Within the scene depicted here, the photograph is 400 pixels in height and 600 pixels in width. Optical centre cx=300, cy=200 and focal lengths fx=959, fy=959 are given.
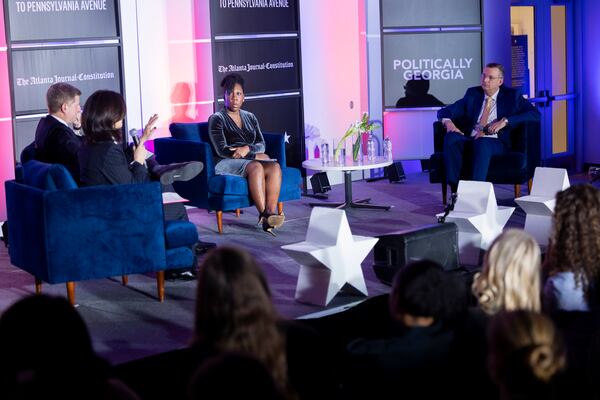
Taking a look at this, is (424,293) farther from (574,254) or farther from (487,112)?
(487,112)

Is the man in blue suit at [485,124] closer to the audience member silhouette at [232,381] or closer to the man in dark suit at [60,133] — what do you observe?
the man in dark suit at [60,133]

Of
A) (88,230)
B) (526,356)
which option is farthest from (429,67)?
(526,356)

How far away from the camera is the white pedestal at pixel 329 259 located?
18.3 feet

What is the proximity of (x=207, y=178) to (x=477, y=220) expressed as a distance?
92.1 inches

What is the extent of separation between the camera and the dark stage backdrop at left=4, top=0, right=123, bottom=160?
7.75 metres

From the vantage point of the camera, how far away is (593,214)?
3760mm

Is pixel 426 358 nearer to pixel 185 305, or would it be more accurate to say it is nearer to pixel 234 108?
pixel 185 305

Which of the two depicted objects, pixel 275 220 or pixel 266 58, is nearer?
pixel 275 220

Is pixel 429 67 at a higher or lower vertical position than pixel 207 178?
higher

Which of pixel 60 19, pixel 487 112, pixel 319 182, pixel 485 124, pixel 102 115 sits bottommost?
pixel 319 182

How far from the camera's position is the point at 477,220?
6.39 m

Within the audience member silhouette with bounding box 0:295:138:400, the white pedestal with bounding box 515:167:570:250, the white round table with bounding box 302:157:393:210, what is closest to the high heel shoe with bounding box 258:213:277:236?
the white round table with bounding box 302:157:393:210

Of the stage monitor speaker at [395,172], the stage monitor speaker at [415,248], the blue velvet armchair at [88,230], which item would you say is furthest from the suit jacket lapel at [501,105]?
the blue velvet armchair at [88,230]

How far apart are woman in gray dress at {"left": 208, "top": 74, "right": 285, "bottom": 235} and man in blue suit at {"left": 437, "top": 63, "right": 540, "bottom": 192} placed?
1616 mm
